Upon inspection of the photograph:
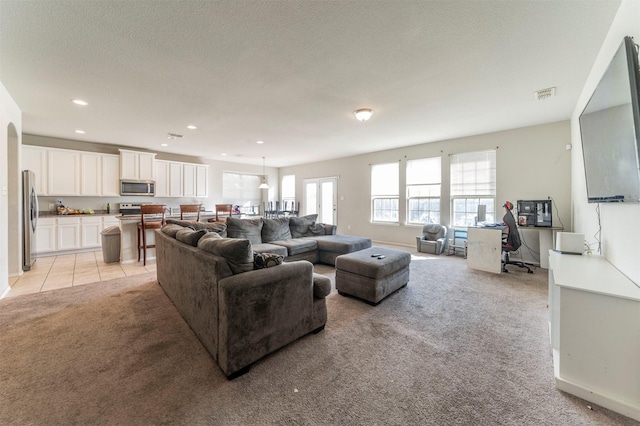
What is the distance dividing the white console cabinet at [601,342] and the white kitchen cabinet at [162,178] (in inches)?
315

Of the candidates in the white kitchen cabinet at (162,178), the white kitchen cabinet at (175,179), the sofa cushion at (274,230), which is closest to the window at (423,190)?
the sofa cushion at (274,230)

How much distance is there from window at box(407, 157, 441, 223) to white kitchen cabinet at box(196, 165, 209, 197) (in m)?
5.95

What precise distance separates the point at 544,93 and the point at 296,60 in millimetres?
3214

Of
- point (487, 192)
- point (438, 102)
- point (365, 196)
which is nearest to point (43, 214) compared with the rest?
point (365, 196)

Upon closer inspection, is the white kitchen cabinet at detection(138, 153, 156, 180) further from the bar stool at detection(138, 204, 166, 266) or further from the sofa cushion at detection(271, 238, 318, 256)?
the sofa cushion at detection(271, 238, 318, 256)

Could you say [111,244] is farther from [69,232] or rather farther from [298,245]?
[298,245]

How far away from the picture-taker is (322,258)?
4.57 metres

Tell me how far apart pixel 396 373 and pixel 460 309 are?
1440mm

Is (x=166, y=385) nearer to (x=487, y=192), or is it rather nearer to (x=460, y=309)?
(x=460, y=309)

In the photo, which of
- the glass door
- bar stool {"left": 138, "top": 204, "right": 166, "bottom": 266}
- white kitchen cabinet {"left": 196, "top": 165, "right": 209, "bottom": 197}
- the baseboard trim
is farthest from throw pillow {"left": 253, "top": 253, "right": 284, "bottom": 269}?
white kitchen cabinet {"left": 196, "top": 165, "right": 209, "bottom": 197}

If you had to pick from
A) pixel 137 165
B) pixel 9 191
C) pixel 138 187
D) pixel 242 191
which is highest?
pixel 137 165

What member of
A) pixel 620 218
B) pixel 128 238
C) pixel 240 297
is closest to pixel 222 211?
pixel 128 238

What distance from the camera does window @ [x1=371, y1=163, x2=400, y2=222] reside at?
22.3 feet

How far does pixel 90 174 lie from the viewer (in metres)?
5.87
